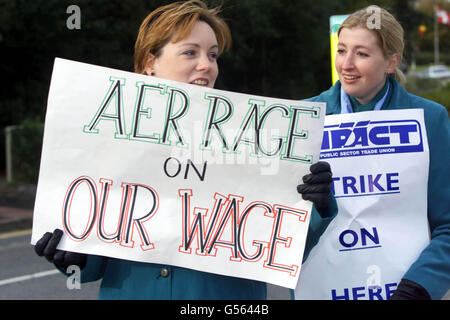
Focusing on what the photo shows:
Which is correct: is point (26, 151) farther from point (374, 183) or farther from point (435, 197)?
point (435, 197)

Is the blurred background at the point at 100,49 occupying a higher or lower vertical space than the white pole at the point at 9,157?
higher

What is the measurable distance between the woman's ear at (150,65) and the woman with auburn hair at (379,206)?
78 cm

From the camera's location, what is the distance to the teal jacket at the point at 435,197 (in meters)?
2.22

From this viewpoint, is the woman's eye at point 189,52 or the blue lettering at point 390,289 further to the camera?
the blue lettering at point 390,289

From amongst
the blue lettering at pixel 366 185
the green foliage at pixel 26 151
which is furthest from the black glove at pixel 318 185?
the green foliage at pixel 26 151

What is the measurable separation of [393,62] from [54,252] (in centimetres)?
152

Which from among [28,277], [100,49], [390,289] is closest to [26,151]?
[100,49]

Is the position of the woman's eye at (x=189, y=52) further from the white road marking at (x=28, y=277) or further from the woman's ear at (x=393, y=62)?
the white road marking at (x=28, y=277)

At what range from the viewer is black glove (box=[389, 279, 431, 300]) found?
217cm

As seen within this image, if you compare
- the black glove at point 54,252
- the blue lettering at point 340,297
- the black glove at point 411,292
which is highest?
the black glove at point 54,252

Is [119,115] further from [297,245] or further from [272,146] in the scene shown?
[297,245]

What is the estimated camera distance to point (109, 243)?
2027 mm

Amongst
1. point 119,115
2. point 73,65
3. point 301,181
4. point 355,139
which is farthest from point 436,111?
point 73,65

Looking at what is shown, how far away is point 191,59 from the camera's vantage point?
6.84 ft
